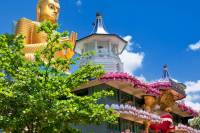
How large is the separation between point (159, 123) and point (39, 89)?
15591 millimetres

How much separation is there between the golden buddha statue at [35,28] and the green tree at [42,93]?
2028 centimetres

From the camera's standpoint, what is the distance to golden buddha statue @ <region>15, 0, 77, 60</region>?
140ft

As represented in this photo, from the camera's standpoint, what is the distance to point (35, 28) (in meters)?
39.8

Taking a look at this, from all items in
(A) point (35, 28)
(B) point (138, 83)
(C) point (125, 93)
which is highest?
(A) point (35, 28)

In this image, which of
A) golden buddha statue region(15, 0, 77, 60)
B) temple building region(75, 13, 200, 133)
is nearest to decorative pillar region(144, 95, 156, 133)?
temple building region(75, 13, 200, 133)

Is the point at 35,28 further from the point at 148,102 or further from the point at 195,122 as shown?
the point at 195,122

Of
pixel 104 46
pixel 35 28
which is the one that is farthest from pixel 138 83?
pixel 35 28

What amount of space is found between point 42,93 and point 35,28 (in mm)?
23678

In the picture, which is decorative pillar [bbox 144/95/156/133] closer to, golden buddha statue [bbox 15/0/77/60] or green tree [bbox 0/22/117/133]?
golden buddha statue [bbox 15/0/77/60]

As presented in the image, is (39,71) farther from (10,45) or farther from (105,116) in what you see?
(105,116)

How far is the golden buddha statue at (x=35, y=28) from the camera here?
42.5 meters

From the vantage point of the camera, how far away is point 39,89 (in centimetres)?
1730

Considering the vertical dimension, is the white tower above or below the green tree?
above

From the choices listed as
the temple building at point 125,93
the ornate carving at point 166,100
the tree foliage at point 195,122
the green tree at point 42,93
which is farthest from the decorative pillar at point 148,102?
the green tree at point 42,93
